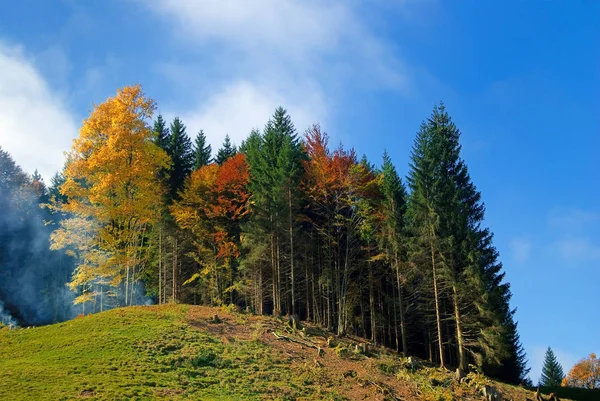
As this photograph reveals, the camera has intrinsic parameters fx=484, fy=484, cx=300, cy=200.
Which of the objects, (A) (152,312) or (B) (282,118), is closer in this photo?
(A) (152,312)

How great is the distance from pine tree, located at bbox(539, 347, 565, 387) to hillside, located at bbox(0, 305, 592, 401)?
54.5 m

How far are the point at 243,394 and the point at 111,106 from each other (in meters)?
19.4

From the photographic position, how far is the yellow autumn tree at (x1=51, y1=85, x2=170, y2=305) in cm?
2759

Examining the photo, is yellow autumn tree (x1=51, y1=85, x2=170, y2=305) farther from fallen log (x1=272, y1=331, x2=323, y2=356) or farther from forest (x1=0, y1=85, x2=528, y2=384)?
fallen log (x1=272, y1=331, x2=323, y2=356)

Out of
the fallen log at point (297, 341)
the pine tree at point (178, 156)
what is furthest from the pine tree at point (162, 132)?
the fallen log at point (297, 341)

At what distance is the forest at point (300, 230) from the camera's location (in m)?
28.2

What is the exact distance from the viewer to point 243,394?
17688 mm

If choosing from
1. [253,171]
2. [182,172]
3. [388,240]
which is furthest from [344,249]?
[182,172]

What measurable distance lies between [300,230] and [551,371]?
195ft

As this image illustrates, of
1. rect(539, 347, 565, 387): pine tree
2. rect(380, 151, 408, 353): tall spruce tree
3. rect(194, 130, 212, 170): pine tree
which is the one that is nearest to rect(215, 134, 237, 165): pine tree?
rect(194, 130, 212, 170): pine tree

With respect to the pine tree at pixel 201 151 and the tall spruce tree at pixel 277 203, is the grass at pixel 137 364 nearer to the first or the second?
the tall spruce tree at pixel 277 203

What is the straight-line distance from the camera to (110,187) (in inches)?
1106

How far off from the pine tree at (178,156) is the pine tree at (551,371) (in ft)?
203

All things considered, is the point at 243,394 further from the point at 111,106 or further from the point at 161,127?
the point at 161,127
